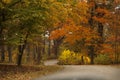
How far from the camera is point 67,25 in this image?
3703 cm

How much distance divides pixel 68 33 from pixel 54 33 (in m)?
2.59

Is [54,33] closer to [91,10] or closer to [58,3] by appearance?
[91,10]

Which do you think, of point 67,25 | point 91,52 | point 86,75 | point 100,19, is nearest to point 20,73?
point 86,75

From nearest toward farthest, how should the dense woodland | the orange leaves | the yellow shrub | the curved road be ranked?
1. the curved road
2. the dense woodland
3. the orange leaves
4. the yellow shrub

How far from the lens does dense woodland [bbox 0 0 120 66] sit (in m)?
21.8

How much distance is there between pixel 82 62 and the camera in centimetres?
3934

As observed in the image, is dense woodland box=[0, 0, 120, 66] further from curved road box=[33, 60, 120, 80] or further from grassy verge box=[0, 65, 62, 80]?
curved road box=[33, 60, 120, 80]

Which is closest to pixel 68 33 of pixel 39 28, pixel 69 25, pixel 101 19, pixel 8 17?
pixel 69 25

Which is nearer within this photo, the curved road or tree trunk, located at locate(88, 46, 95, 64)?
the curved road

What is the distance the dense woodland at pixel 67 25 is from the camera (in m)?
21.8

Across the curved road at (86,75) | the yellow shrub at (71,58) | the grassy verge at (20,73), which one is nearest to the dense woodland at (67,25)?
the yellow shrub at (71,58)

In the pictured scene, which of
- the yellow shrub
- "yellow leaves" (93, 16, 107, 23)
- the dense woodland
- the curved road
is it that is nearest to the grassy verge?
the curved road

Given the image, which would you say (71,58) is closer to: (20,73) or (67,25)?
(67,25)

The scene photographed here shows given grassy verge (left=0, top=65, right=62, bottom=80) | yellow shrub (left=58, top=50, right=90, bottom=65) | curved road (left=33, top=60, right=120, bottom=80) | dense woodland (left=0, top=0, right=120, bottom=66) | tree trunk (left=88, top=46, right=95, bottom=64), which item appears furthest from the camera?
tree trunk (left=88, top=46, right=95, bottom=64)
